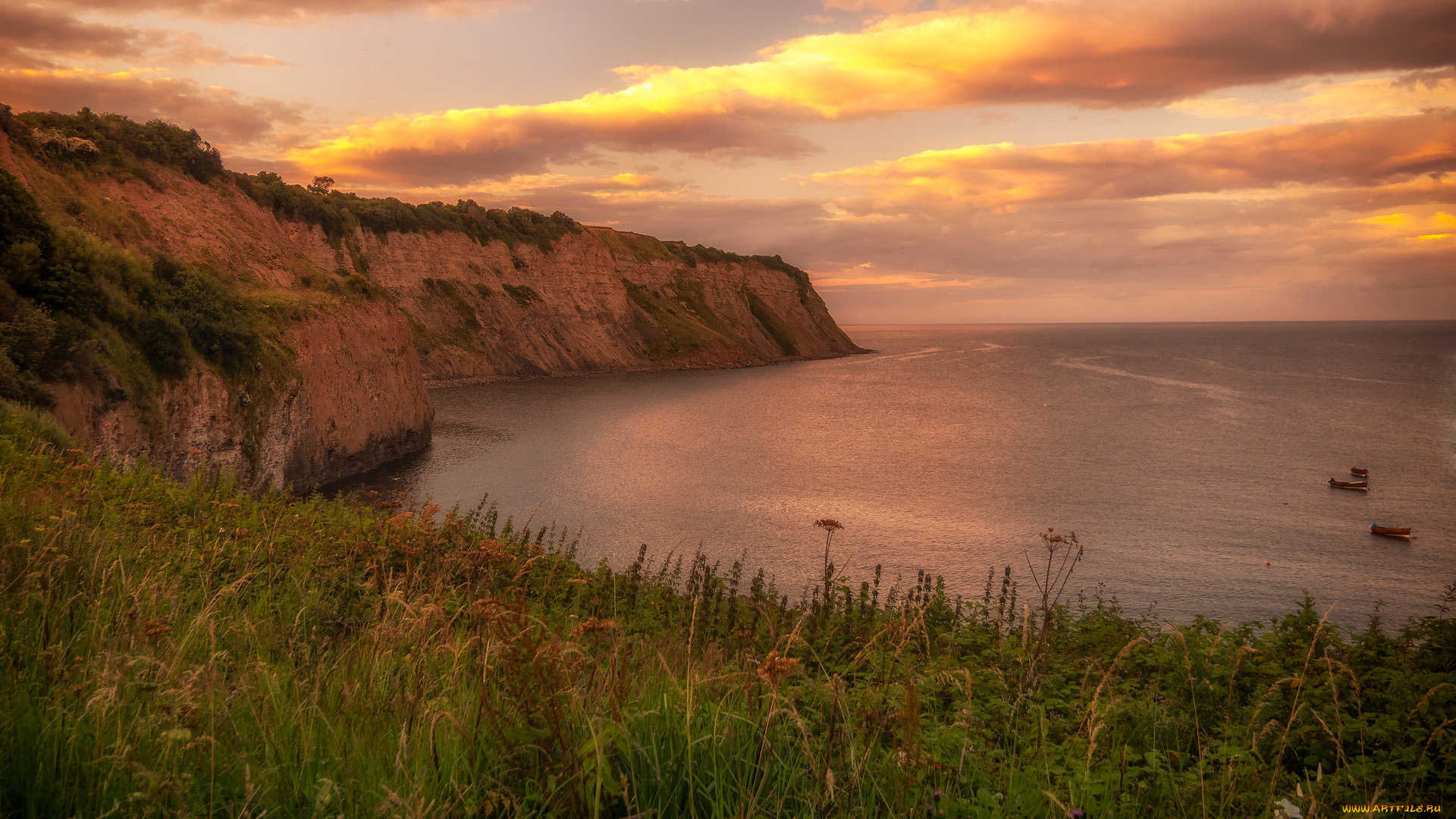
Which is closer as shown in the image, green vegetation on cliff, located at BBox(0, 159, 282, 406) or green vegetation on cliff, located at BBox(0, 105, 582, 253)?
green vegetation on cliff, located at BBox(0, 159, 282, 406)

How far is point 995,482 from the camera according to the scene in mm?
40312

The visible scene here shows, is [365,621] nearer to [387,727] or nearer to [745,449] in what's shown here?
[387,727]

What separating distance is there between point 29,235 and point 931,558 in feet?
97.1

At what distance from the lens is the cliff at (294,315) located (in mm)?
25219

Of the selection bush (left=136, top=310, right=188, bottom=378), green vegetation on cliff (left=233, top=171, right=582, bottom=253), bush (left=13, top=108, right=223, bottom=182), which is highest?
green vegetation on cliff (left=233, top=171, right=582, bottom=253)

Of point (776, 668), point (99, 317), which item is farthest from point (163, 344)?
point (776, 668)

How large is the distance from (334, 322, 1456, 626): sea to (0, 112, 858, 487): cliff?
15.2ft

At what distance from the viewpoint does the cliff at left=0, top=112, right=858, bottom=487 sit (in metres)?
25.2

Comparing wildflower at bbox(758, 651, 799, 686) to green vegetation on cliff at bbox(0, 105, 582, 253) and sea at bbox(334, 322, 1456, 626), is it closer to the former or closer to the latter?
sea at bbox(334, 322, 1456, 626)

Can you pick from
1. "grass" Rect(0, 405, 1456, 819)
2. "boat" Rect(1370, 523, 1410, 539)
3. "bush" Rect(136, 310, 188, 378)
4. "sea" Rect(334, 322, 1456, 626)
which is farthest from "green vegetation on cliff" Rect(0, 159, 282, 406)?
"boat" Rect(1370, 523, 1410, 539)

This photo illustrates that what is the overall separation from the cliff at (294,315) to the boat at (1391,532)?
41008mm

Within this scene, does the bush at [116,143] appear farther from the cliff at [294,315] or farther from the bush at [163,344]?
the bush at [163,344]

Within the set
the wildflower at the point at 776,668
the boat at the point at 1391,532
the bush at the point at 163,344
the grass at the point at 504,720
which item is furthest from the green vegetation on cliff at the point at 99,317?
the boat at the point at 1391,532

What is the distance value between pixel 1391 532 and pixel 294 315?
50.8 meters
